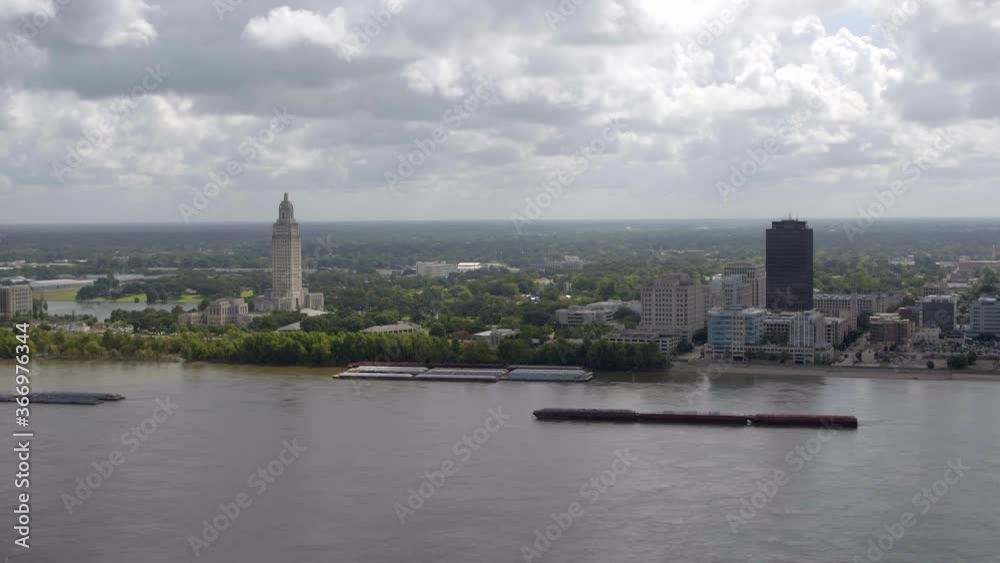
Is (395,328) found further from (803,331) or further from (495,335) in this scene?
(803,331)

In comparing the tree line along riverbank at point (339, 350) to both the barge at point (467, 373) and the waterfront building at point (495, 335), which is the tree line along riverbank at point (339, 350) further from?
the waterfront building at point (495, 335)

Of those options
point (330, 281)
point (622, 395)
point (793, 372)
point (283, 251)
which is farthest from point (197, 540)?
point (330, 281)

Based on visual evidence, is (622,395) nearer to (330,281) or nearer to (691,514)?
(691,514)

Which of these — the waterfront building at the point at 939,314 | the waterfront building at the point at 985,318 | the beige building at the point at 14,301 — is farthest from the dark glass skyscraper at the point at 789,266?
the beige building at the point at 14,301

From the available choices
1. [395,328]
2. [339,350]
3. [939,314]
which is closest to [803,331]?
[939,314]

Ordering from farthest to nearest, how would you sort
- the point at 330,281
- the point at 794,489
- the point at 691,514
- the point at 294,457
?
the point at 330,281 < the point at 294,457 < the point at 794,489 < the point at 691,514

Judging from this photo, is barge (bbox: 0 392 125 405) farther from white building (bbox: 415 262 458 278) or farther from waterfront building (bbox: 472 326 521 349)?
white building (bbox: 415 262 458 278)

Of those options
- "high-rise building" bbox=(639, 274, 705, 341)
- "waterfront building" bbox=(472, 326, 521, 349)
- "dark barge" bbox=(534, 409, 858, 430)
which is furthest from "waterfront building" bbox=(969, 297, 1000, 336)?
"dark barge" bbox=(534, 409, 858, 430)
